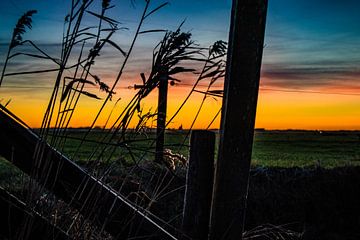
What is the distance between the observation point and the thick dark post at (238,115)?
231 cm

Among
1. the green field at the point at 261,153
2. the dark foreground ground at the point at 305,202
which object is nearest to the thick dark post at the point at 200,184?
the green field at the point at 261,153

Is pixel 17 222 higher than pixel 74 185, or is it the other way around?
pixel 74 185

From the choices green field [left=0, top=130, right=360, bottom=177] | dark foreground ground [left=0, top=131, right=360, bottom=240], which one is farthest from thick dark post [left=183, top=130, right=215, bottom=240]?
dark foreground ground [left=0, top=131, right=360, bottom=240]

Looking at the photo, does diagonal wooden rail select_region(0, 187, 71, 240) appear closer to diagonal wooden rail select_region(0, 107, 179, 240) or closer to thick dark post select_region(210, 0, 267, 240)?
diagonal wooden rail select_region(0, 107, 179, 240)

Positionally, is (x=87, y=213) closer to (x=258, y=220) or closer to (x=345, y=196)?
(x=258, y=220)

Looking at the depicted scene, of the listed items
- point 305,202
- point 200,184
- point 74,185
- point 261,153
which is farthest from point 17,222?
point 261,153

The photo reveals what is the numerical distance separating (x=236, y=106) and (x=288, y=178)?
206 inches

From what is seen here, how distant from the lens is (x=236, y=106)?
7.58ft

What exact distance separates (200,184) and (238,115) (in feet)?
1.44

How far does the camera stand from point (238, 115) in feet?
7.58

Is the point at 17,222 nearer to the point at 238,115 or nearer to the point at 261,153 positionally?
the point at 238,115

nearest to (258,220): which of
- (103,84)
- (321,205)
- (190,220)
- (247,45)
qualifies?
(321,205)

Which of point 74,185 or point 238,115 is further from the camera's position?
point 238,115

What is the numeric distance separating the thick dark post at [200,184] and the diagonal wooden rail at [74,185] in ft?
0.97
